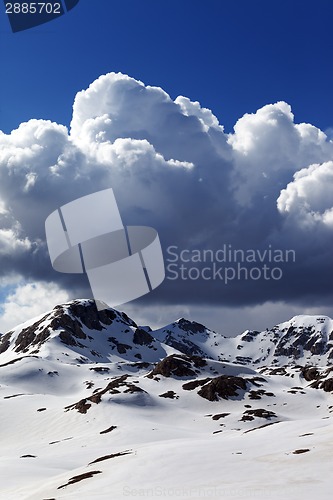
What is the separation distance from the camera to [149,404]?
4259 inches

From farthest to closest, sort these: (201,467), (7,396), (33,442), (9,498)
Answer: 1. (7,396)
2. (33,442)
3. (9,498)
4. (201,467)

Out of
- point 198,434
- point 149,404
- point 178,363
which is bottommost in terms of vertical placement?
point 198,434

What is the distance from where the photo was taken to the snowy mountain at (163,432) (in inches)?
1119

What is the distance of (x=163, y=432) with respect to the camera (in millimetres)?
80688

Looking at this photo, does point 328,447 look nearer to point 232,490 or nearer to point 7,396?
point 232,490

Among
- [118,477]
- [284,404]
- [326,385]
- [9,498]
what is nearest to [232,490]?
[118,477]

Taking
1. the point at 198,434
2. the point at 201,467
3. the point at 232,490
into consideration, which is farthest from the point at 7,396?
the point at 232,490

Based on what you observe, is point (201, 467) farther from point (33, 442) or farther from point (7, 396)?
point (7, 396)

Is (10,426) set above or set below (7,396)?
below

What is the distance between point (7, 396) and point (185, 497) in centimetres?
11875

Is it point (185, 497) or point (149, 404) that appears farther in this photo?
point (149, 404)

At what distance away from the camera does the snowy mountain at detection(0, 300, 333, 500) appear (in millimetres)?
28422

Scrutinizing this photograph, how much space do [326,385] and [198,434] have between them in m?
65.8

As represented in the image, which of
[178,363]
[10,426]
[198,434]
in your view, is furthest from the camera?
[178,363]
